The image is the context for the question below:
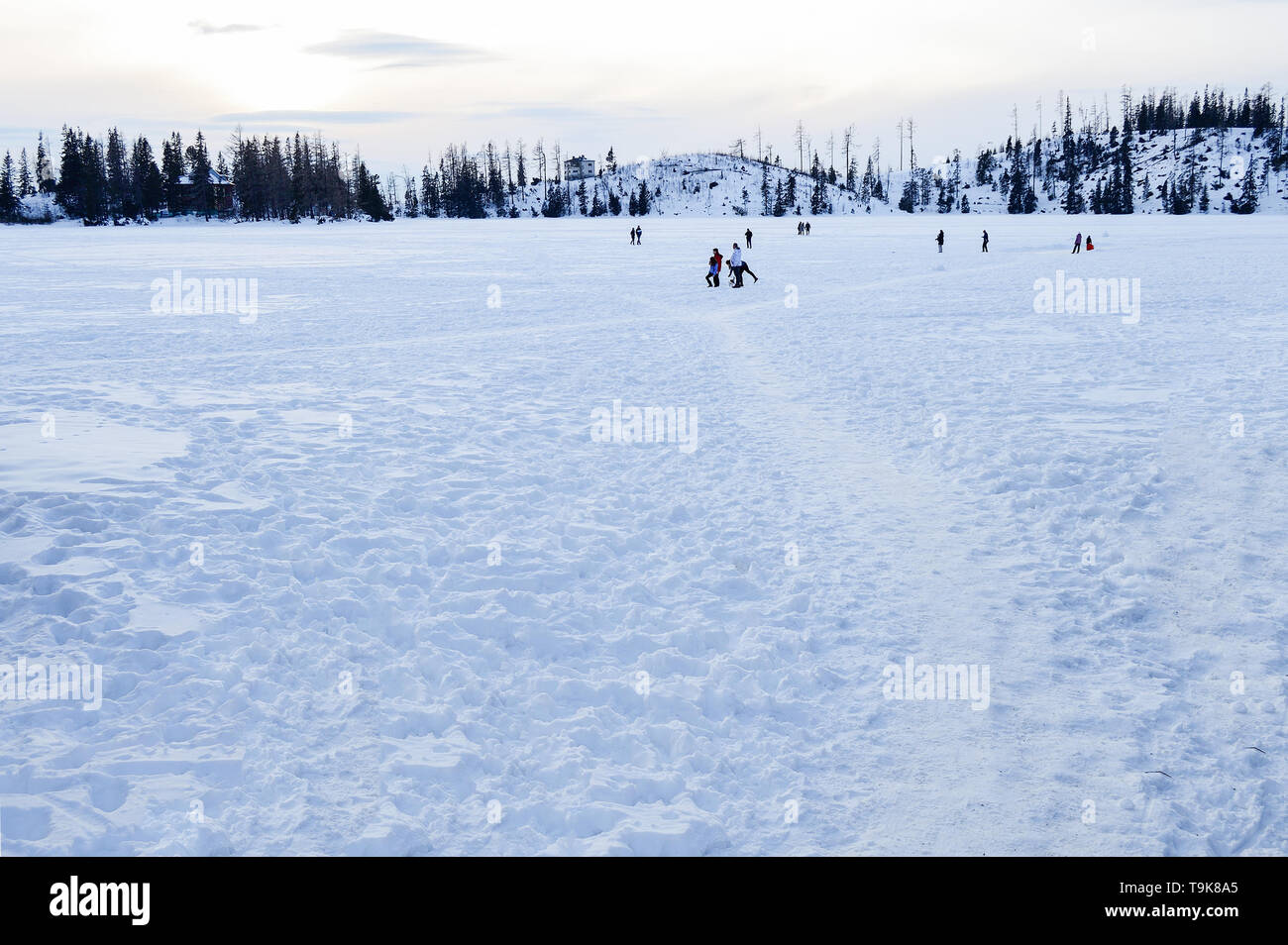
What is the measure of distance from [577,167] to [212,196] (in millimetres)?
89221

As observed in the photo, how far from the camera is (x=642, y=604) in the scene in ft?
24.9

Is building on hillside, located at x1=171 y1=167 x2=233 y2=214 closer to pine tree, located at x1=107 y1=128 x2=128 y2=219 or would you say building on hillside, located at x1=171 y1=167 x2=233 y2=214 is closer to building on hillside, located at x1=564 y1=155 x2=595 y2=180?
pine tree, located at x1=107 y1=128 x2=128 y2=219

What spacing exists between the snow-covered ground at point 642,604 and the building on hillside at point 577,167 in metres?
185

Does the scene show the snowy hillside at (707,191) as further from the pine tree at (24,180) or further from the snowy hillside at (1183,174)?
the pine tree at (24,180)

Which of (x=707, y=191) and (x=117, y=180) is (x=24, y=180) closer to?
(x=117, y=180)

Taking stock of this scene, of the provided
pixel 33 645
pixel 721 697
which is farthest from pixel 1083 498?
pixel 33 645

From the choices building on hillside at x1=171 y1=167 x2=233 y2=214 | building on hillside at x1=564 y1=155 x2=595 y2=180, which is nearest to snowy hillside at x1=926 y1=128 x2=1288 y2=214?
building on hillside at x1=564 y1=155 x2=595 y2=180

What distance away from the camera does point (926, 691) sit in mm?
6309

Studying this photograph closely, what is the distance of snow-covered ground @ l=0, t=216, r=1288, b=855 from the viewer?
16.8ft

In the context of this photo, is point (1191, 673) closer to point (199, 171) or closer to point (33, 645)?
point (33, 645)

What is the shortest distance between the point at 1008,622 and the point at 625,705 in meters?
3.36

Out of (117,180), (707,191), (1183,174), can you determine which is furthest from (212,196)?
(1183,174)

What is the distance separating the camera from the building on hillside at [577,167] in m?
189

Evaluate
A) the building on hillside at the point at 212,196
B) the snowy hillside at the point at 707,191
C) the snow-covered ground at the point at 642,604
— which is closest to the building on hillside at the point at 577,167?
the snowy hillside at the point at 707,191
